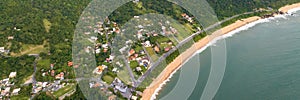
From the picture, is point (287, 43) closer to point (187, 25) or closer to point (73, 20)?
→ point (187, 25)

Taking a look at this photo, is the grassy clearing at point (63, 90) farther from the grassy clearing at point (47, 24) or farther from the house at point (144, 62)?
the grassy clearing at point (47, 24)

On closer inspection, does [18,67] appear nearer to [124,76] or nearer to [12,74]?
[12,74]

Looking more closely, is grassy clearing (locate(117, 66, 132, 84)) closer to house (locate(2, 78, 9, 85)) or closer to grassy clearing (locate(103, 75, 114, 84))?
grassy clearing (locate(103, 75, 114, 84))

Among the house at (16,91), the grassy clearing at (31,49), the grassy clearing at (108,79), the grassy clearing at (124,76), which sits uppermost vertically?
the grassy clearing at (31,49)

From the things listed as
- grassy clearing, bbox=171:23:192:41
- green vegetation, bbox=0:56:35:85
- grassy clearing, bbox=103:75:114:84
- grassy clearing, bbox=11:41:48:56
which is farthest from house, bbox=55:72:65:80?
grassy clearing, bbox=171:23:192:41

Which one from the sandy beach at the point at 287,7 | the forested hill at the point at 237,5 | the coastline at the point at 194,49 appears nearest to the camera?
the coastline at the point at 194,49

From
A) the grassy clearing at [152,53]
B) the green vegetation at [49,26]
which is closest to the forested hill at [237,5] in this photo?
the green vegetation at [49,26]

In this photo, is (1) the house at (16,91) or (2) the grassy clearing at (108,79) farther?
(2) the grassy clearing at (108,79)
